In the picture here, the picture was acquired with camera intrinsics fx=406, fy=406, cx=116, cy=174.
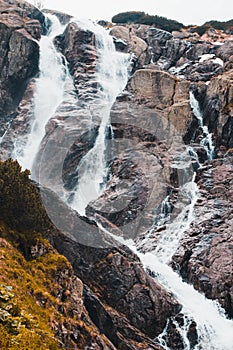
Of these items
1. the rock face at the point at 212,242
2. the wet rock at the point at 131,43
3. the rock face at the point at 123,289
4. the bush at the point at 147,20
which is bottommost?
the rock face at the point at 123,289

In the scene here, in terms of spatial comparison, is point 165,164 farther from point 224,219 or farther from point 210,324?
point 210,324

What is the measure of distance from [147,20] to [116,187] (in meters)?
66.6

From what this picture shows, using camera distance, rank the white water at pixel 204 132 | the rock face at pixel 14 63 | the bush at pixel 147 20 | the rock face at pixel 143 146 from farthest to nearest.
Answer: the bush at pixel 147 20
the rock face at pixel 14 63
the white water at pixel 204 132
the rock face at pixel 143 146

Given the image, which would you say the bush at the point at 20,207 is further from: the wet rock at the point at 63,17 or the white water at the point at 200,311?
the wet rock at the point at 63,17

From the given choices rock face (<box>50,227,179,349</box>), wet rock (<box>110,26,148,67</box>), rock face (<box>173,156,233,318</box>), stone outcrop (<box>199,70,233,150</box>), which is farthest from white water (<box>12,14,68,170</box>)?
rock face (<box>50,227,179,349</box>)

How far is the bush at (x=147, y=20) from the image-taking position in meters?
92.1

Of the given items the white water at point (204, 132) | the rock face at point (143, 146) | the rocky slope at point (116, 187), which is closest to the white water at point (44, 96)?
the rocky slope at point (116, 187)

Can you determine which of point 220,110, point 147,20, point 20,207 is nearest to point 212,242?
point 20,207

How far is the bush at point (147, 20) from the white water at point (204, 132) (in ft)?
155

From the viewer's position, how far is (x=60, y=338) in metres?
13.6

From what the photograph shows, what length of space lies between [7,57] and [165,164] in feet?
110

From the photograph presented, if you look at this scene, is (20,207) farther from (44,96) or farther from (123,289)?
(44,96)

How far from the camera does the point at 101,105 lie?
54.9m

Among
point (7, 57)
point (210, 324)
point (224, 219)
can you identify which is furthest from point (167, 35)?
point (210, 324)
